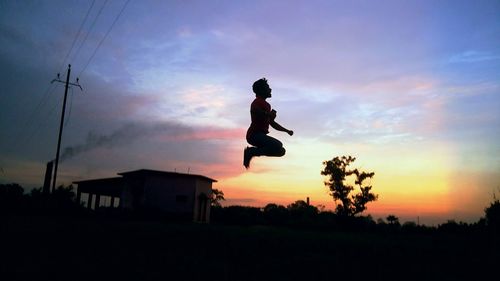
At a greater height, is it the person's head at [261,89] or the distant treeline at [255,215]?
the person's head at [261,89]

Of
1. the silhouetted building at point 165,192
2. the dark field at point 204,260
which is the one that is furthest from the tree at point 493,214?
the silhouetted building at point 165,192

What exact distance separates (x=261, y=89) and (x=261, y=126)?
80 cm

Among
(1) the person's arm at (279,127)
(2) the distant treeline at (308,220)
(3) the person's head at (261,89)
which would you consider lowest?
(2) the distant treeline at (308,220)

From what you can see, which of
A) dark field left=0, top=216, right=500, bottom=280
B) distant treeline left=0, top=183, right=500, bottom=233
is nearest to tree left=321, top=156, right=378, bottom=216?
distant treeline left=0, top=183, right=500, bottom=233

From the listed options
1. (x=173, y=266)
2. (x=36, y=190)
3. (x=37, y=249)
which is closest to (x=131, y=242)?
(x=37, y=249)

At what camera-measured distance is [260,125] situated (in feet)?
25.7

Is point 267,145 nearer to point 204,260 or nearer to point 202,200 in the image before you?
point 204,260

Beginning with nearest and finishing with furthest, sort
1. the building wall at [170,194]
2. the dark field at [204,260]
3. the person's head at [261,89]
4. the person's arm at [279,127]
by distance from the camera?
the dark field at [204,260] < the person's head at [261,89] < the person's arm at [279,127] < the building wall at [170,194]

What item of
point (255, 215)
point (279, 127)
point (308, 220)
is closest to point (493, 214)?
point (308, 220)

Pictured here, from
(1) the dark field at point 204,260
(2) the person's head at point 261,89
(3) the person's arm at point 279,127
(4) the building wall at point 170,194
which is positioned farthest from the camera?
(4) the building wall at point 170,194

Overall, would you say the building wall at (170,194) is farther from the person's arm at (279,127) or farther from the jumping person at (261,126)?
the jumping person at (261,126)

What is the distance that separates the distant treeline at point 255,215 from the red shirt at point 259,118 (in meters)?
20.8

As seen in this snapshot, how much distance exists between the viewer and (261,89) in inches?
311

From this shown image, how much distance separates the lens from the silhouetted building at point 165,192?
34500 mm
